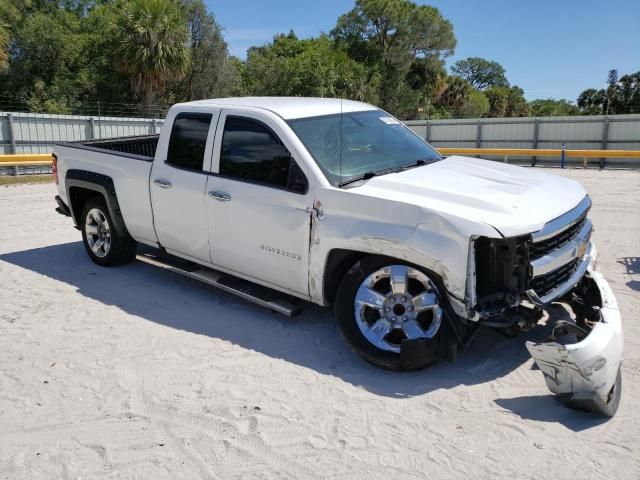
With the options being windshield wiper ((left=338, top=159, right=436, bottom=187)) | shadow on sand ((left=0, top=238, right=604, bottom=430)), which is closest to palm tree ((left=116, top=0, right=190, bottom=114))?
shadow on sand ((left=0, top=238, right=604, bottom=430))

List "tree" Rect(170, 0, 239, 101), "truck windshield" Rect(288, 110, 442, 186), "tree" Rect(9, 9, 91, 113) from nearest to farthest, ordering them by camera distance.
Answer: "truck windshield" Rect(288, 110, 442, 186), "tree" Rect(9, 9, 91, 113), "tree" Rect(170, 0, 239, 101)

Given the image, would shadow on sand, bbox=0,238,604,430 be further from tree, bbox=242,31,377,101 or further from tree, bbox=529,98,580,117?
tree, bbox=529,98,580,117

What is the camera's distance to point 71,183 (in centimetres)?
670

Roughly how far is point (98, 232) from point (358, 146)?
11.8 feet

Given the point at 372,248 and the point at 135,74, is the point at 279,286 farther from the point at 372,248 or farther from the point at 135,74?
the point at 135,74

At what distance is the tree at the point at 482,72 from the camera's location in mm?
88500

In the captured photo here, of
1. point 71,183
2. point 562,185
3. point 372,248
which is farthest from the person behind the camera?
point 71,183

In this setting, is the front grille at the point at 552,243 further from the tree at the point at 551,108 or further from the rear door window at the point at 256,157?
the tree at the point at 551,108

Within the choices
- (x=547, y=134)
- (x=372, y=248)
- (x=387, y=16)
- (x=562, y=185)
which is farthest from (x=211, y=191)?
(x=387, y=16)

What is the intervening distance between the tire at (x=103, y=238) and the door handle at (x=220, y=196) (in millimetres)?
1884

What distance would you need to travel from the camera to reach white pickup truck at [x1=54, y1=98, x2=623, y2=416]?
3613 mm

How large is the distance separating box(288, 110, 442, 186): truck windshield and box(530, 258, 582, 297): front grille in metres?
1.43

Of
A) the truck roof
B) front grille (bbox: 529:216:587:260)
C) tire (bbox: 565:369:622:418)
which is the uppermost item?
the truck roof

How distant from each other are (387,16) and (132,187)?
49.0 meters
